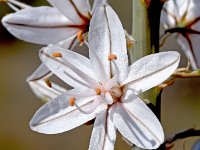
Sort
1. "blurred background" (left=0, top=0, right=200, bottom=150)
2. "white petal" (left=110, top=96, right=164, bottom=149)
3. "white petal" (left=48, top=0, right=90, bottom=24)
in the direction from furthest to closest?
"blurred background" (left=0, top=0, right=200, bottom=150), "white petal" (left=48, top=0, right=90, bottom=24), "white petal" (left=110, top=96, right=164, bottom=149)

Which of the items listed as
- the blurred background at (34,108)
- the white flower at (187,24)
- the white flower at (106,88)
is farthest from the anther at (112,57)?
the blurred background at (34,108)

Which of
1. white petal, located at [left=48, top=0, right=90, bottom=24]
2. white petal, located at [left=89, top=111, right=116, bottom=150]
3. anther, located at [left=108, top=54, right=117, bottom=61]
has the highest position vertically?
white petal, located at [left=48, top=0, right=90, bottom=24]

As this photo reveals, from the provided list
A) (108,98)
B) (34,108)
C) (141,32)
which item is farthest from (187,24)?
(34,108)

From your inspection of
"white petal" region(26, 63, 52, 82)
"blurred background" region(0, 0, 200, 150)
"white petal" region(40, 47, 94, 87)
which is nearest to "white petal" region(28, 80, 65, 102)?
"white petal" region(26, 63, 52, 82)

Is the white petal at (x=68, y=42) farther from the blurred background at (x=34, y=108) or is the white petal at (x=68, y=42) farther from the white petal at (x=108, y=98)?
the blurred background at (x=34, y=108)

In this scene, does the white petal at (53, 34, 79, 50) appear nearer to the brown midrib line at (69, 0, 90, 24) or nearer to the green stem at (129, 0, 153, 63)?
the brown midrib line at (69, 0, 90, 24)

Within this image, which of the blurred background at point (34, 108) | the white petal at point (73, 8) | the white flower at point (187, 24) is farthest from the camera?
the blurred background at point (34, 108)

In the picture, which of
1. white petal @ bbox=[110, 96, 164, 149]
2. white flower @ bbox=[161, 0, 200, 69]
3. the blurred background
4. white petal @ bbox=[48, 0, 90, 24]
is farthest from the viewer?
the blurred background
